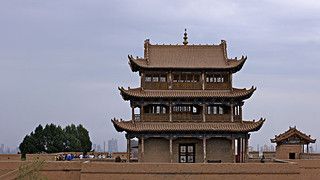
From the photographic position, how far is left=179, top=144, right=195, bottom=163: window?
130ft

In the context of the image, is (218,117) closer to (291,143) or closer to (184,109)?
(184,109)

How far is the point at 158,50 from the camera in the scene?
139ft

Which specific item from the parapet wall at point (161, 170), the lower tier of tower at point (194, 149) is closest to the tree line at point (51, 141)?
the lower tier of tower at point (194, 149)

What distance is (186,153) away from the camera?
39812mm

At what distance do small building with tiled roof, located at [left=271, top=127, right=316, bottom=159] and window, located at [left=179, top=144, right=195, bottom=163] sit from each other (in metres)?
8.47

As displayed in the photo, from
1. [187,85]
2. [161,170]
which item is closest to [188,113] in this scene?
[187,85]

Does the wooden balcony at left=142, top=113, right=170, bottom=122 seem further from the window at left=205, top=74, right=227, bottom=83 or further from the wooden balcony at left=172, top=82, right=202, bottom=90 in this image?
the window at left=205, top=74, right=227, bottom=83

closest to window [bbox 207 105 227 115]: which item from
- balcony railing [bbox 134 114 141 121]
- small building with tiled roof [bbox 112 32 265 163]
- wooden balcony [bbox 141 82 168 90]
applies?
small building with tiled roof [bbox 112 32 265 163]

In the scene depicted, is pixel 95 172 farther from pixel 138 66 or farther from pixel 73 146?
pixel 73 146

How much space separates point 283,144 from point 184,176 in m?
13.5

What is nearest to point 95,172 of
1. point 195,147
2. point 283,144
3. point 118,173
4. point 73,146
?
point 118,173

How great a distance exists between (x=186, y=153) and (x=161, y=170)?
577cm

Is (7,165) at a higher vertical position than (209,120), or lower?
lower

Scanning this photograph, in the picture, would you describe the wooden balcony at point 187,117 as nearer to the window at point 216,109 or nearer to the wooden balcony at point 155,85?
the window at point 216,109
